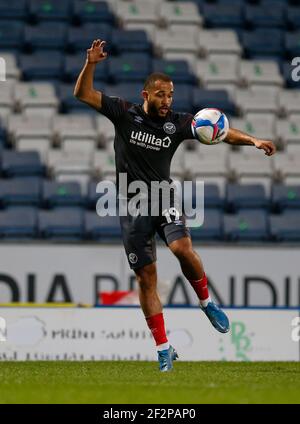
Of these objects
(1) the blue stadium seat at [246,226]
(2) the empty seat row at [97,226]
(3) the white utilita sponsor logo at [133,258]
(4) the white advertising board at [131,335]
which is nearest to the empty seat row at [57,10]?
(2) the empty seat row at [97,226]

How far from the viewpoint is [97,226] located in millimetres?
17328

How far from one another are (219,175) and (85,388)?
405 inches

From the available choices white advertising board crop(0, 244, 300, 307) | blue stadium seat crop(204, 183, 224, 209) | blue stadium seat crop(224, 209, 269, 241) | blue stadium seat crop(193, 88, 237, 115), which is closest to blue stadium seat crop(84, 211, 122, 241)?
white advertising board crop(0, 244, 300, 307)

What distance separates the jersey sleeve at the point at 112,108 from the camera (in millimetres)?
10469

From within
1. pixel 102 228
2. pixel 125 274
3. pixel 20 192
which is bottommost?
pixel 125 274

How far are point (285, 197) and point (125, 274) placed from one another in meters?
3.24

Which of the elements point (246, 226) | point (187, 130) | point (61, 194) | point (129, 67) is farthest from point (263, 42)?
point (187, 130)

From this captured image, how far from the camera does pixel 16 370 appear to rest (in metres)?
11.0

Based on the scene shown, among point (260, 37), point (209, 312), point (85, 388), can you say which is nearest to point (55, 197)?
point (260, 37)

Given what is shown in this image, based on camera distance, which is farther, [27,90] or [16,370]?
[27,90]

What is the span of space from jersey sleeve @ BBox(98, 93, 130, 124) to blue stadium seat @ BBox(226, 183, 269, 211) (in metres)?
7.94

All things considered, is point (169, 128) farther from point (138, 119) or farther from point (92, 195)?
point (92, 195)
